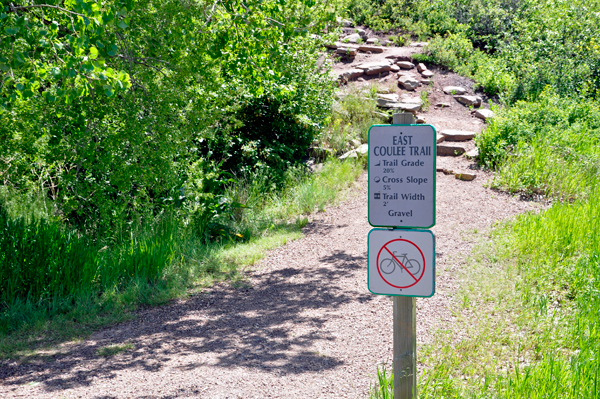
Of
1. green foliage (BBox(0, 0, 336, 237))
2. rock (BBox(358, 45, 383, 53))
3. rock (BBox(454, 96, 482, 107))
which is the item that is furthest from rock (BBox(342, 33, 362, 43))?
green foliage (BBox(0, 0, 336, 237))

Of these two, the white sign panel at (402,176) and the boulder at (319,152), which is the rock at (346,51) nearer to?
the boulder at (319,152)

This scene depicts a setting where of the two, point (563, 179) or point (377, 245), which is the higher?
point (377, 245)

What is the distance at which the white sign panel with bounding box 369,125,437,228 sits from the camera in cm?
279

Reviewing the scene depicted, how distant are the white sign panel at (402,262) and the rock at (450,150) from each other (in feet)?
29.0

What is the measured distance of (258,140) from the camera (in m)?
10.4

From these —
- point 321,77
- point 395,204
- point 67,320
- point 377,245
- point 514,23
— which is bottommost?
point 67,320

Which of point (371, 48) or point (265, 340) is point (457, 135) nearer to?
point (371, 48)

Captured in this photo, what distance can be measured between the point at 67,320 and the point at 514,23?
15.2 meters

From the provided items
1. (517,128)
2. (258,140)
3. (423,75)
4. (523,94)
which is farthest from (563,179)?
(423,75)

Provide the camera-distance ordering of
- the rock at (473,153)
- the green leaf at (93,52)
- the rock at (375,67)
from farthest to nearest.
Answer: the rock at (375,67), the rock at (473,153), the green leaf at (93,52)

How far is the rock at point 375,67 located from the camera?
14.5 m

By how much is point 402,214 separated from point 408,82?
1178cm

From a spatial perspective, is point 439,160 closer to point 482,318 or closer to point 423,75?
point 423,75

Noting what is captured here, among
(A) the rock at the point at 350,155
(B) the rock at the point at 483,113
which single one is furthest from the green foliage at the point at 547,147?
(A) the rock at the point at 350,155
